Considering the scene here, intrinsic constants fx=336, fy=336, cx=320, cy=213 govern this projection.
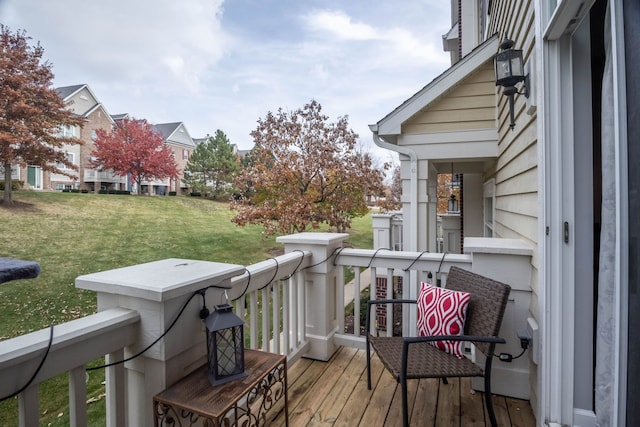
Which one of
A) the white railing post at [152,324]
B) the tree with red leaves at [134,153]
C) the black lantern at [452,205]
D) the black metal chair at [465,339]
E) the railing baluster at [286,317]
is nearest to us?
the white railing post at [152,324]

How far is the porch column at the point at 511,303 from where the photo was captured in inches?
83.4

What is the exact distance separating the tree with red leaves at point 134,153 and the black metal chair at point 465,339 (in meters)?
12.9

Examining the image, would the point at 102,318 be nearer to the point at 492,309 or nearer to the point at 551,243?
the point at 492,309

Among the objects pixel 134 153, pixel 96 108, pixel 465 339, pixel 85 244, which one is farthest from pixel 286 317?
pixel 134 153

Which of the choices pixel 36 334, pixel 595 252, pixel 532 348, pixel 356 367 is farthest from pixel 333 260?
pixel 36 334

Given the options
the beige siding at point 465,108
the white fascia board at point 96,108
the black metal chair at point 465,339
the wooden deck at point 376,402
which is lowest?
the wooden deck at point 376,402

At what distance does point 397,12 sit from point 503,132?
24.0 feet

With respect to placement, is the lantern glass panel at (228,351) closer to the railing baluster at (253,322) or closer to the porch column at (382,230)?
the railing baluster at (253,322)

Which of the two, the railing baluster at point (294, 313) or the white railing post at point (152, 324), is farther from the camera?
the railing baluster at point (294, 313)

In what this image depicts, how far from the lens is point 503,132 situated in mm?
3354

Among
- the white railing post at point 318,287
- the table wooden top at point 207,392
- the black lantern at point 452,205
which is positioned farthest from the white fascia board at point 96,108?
the table wooden top at point 207,392

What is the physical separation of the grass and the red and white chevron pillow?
2.92 meters

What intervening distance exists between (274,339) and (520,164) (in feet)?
7.11

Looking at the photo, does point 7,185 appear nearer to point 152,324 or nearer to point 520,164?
point 152,324
